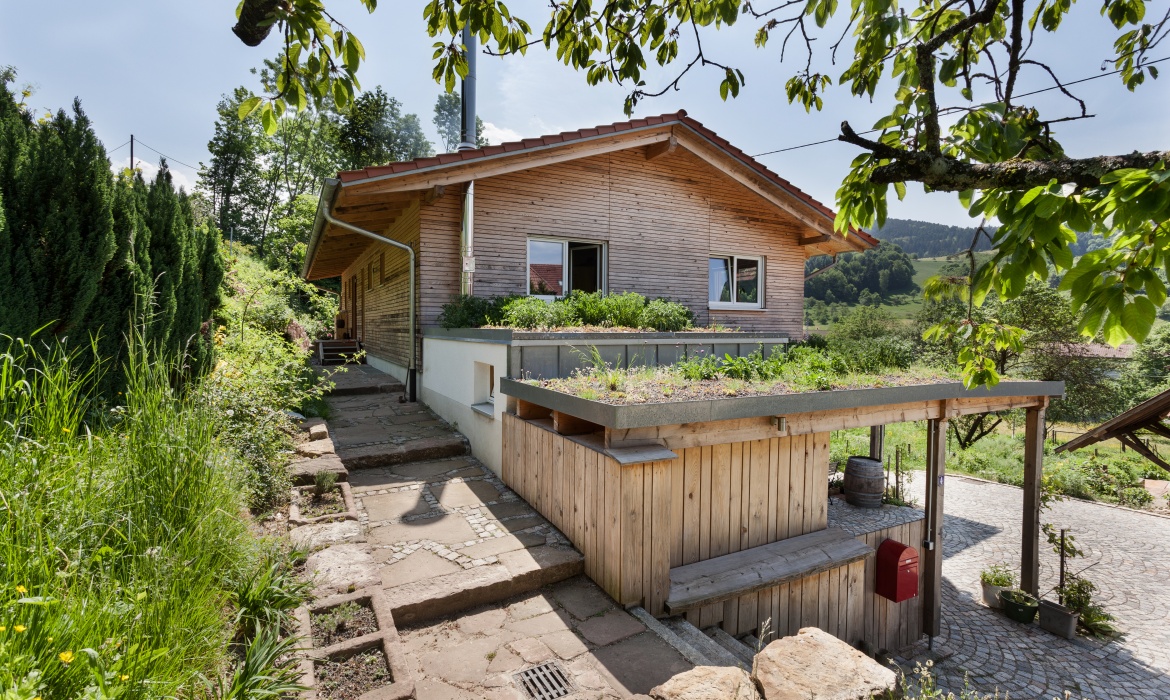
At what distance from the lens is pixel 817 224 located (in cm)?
1007

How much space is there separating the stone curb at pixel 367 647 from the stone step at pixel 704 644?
1.69 meters

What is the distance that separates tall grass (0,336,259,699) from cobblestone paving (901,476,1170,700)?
660cm

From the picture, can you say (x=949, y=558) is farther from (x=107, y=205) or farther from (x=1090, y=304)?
(x=107, y=205)

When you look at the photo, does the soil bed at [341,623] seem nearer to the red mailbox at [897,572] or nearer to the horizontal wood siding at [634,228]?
the red mailbox at [897,572]

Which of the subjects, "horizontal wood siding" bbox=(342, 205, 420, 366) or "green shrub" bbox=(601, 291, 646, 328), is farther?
"horizontal wood siding" bbox=(342, 205, 420, 366)

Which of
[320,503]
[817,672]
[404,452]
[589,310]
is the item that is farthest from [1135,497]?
[320,503]

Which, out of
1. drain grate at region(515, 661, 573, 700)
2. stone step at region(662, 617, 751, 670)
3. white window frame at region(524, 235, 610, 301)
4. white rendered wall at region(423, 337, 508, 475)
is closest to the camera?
drain grate at region(515, 661, 573, 700)

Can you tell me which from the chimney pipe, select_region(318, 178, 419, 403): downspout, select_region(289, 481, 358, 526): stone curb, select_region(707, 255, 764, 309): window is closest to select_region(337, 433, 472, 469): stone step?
select_region(289, 481, 358, 526): stone curb

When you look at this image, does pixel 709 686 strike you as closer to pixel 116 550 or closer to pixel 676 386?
pixel 676 386

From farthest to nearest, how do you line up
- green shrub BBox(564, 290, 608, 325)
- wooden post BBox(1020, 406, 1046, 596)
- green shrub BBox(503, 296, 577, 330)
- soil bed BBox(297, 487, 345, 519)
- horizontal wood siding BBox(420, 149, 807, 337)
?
horizontal wood siding BBox(420, 149, 807, 337)
green shrub BBox(564, 290, 608, 325)
wooden post BBox(1020, 406, 1046, 596)
green shrub BBox(503, 296, 577, 330)
soil bed BBox(297, 487, 345, 519)

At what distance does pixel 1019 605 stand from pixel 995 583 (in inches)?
18.7

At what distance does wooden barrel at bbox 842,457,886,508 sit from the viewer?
6594 mm

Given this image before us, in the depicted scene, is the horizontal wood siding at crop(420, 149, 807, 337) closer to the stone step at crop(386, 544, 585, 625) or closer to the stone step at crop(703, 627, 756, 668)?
the stone step at crop(386, 544, 585, 625)

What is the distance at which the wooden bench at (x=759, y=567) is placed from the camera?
357 cm
